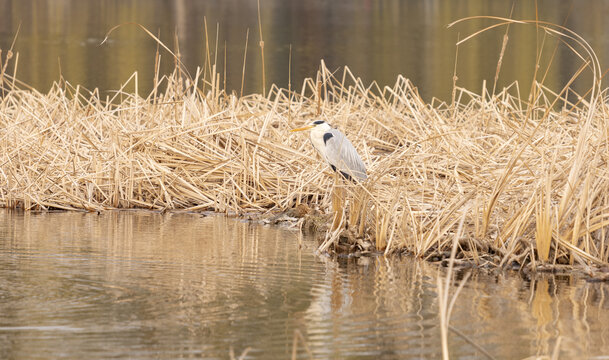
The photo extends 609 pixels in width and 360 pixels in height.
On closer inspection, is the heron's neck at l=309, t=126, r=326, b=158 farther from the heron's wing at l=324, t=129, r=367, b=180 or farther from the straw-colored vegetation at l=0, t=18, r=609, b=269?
the straw-colored vegetation at l=0, t=18, r=609, b=269

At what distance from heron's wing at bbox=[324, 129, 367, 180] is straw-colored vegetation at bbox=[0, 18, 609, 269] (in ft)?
0.46

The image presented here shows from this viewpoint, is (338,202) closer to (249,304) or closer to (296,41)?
(249,304)

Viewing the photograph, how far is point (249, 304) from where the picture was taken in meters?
5.81

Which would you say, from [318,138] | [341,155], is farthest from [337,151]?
[318,138]

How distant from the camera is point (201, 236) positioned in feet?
27.1

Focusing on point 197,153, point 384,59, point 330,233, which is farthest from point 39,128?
point 384,59

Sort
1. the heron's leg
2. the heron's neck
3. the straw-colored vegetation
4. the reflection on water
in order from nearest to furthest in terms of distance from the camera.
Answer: the reflection on water → the straw-colored vegetation → the heron's leg → the heron's neck

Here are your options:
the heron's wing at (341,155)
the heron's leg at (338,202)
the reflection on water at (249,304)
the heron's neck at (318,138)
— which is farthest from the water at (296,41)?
the reflection on water at (249,304)

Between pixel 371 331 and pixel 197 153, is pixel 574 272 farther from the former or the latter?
pixel 197 153

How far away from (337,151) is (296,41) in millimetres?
29369

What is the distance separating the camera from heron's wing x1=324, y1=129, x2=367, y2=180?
301 inches

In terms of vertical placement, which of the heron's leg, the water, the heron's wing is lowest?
the heron's leg

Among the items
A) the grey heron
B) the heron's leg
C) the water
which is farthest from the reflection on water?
the water

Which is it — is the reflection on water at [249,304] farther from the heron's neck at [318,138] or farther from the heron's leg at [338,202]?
the heron's neck at [318,138]
